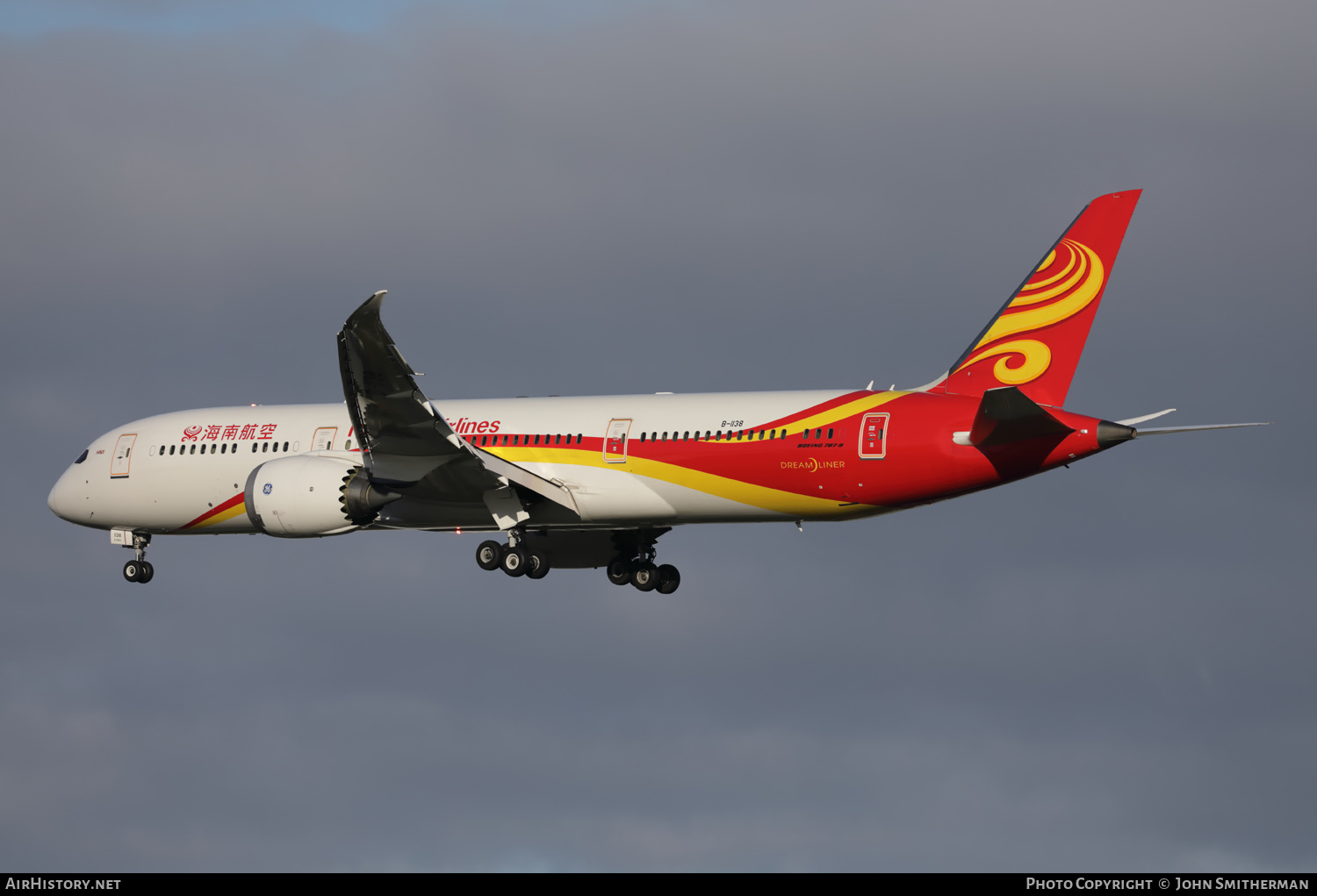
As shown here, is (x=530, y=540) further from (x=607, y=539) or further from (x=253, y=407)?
(x=253, y=407)

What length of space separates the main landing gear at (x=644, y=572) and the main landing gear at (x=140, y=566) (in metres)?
10.6

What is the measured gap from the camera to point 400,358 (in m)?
31.1

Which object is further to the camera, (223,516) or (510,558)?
(223,516)

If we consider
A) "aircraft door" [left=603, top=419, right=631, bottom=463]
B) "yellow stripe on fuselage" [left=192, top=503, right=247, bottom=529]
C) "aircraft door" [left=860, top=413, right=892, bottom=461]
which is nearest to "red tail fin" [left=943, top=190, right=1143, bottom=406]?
"aircraft door" [left=860, top=413, right=892, bottom=461]

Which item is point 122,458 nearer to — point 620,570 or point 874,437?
point 620,570

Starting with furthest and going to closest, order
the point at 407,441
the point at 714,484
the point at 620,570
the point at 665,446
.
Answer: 1. the point at 620,570
2. the point at 665,446
3. the point at 407,441
4. the point at 714,484

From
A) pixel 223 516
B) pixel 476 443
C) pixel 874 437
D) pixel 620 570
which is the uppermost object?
pixel 476 443

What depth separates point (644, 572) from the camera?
38.2 m

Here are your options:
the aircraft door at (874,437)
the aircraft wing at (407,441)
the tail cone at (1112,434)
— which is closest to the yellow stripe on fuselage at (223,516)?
the aircraft wing at (407,441)

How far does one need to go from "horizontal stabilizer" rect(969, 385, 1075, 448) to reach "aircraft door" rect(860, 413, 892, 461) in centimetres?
159

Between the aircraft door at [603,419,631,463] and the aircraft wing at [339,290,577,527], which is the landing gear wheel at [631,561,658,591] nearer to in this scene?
the aircraft wing at [339,290,577,527]

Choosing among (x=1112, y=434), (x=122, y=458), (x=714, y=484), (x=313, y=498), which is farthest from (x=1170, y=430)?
(x=122, y=458)

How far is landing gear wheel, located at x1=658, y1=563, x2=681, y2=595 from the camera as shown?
125 ft

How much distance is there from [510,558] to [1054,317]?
1162cm
